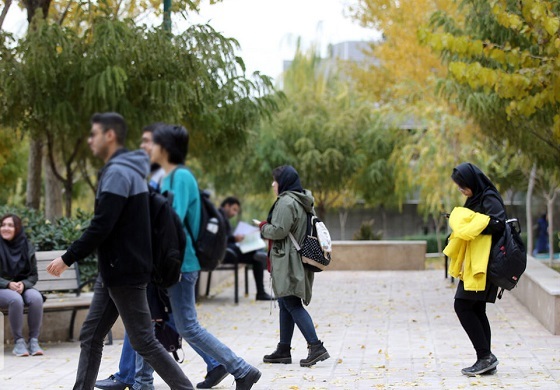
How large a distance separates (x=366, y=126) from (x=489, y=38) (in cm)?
2113

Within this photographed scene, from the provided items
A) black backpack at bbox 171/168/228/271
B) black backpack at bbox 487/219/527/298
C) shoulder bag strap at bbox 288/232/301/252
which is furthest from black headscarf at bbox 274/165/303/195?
black backpack at bbox 171/168/228/271

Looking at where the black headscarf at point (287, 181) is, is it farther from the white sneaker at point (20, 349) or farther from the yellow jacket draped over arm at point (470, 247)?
the white sneaker at point (20, 349)

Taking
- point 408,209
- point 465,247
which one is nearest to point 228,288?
point 465,247

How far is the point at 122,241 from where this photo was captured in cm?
636

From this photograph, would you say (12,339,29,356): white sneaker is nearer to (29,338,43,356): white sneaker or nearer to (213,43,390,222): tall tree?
(29,338,43,356): white sneaker

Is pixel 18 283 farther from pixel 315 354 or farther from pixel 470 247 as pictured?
pixel 470 247

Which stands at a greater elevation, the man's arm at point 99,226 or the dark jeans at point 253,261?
the man's arm at point 99,226

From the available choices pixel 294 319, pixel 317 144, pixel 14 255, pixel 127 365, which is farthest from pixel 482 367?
pixel 317 144

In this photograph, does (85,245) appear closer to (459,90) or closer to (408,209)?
(459,90)

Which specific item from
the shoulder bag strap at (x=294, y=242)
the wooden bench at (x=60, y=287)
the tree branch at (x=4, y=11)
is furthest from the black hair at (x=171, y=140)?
the tree branch at (x=4, y=11)

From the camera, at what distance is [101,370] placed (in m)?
9.16

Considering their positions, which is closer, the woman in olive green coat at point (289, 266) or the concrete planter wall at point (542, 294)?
the woman in olive green coat at point (289, 266)

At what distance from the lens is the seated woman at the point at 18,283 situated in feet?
33.0

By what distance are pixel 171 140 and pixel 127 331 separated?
4.65 ft
